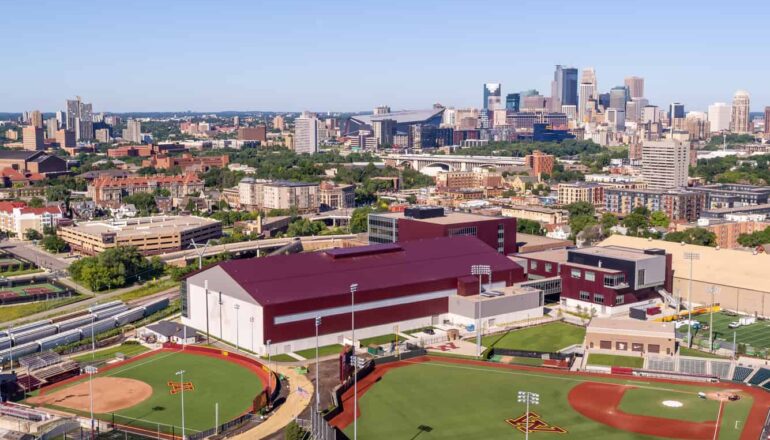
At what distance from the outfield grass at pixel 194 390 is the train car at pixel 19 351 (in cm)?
807

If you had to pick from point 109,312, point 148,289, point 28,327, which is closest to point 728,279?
point 109,312

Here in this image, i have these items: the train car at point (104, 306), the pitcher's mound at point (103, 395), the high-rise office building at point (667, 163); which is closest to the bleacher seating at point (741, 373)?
the pitcher's mound at point (103, 395)

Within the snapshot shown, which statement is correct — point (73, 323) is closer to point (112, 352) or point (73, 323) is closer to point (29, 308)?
point (112, 352)

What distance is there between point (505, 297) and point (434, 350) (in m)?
9.62

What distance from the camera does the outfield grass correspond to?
39031 mm

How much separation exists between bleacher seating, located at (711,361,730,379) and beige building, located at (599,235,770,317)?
12445 mm

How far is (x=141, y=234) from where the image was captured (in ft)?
308

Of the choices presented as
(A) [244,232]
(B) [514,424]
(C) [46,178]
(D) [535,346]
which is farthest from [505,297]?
(C) [46,178]

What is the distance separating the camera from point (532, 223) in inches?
4063

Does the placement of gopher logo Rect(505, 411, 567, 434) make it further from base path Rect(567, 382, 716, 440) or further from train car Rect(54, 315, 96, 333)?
train car Rect(54, 315, 96, 333)

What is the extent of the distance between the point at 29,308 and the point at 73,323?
12.8 m

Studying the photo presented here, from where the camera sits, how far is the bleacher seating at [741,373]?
45531mm

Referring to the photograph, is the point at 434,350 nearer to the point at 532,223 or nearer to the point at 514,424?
the point at 514,424

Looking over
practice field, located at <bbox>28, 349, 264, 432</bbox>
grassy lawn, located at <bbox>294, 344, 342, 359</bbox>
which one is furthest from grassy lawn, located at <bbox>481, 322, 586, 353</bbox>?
practice field, located at <bbox>28, 349, 264, 432</bbox>
